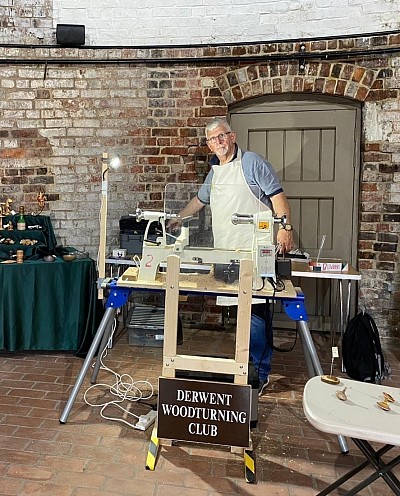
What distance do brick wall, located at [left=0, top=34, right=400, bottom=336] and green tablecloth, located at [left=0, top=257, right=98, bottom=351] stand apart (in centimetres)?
69

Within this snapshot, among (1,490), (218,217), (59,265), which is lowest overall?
(1,490)

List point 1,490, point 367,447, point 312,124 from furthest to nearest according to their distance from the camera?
point 312,124
point 1,490
point 367,447

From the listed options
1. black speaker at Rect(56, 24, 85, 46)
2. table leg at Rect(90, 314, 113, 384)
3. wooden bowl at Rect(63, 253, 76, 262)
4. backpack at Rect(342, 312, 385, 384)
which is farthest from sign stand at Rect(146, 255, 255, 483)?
black speaker at Rect(56, 24, 85, 46)

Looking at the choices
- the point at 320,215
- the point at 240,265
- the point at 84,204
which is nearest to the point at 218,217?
the point at 240,265

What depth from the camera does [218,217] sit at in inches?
93.8

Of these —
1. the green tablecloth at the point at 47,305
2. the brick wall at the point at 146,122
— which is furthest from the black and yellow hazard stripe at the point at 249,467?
the brick wall at the point at 146,122

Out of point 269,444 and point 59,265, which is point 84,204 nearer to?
point 59,265

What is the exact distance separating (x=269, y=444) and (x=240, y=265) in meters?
0.97

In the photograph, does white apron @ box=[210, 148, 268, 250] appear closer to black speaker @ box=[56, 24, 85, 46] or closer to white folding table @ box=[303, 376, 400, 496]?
white folding table @ box=[303, 376, 400, 496]

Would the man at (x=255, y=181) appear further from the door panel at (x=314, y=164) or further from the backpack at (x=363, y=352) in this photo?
the door panel at (x=314, y=164)

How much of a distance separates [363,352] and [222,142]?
5.48 feet

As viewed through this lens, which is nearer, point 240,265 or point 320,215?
point 240,265

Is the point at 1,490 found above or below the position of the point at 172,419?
below

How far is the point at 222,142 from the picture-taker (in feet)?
9.38
